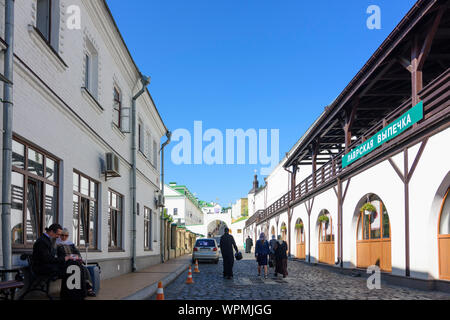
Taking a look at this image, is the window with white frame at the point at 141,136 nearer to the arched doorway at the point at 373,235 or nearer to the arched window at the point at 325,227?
the arched window at the point at 325,227

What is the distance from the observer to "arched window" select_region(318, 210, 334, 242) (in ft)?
67.8

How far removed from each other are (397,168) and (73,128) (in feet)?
27.1

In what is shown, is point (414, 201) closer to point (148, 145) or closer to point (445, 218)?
point (445, 218)

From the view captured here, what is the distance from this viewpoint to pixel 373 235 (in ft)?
51.3

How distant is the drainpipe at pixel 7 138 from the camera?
291 inches

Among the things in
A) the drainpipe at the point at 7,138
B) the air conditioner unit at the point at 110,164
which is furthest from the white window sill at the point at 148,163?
the drainpipe at the point at 7,138

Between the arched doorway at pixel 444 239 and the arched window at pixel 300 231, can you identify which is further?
the arched window at pixel 300 231

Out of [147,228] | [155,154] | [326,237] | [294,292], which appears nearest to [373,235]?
[294,292]

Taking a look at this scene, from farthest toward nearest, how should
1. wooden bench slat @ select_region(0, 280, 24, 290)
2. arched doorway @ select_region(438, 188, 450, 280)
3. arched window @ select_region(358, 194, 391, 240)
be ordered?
arched window @ select_region(358, 194, 391, 240) < arched doorway @ select_region(438, 188, 450, 280) < wooden bench slat @ select_region(0, 280, 24, 290)

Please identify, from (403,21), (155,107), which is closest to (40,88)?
(403,21)

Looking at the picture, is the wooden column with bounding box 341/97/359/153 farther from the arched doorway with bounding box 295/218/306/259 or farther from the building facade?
the arched doorway with bounding box 295/218/306/259

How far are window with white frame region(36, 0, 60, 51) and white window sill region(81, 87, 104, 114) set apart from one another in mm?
1737

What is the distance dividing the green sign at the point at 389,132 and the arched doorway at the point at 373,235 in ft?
4.90

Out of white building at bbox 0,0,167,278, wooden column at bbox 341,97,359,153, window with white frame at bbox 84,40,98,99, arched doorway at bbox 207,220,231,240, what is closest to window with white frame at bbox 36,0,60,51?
white building at bbox 0,0,167,278
